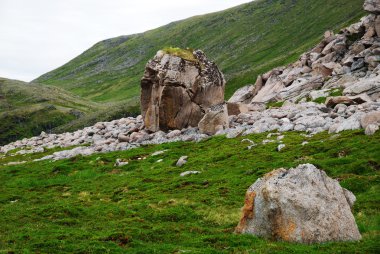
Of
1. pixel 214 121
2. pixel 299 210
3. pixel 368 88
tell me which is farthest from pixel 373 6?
pixel 299 210

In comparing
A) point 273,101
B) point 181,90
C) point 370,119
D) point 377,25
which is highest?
point 377,25

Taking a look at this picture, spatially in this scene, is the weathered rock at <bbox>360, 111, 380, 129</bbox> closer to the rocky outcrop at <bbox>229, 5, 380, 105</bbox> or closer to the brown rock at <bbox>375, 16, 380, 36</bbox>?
the rocky outcrop at <bbox>229, 5, 380, 105</bbox>

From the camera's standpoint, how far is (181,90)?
67.1m

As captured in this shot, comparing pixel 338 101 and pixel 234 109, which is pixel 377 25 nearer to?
pixel 234 109

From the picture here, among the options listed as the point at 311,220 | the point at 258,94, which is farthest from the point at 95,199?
the point at 258,94

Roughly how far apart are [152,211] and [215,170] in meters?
12.5

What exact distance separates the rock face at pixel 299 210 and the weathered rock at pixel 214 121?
129ft

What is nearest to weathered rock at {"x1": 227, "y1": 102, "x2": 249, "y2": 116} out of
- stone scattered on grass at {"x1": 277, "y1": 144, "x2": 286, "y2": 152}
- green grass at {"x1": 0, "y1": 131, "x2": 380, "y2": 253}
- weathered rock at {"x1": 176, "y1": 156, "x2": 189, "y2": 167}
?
green grass at {"x1": 0, "y1": 131, "x2": 380, "y2": 253}

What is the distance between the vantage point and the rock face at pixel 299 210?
20672mm

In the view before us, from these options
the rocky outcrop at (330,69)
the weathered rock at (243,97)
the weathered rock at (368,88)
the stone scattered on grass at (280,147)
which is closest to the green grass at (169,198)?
the stone scattered on grass at (280,147)

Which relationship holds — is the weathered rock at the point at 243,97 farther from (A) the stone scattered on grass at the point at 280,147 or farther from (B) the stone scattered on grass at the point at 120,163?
(A) the stone scattered on grass at the point at 280,147

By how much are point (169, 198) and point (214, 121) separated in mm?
29307

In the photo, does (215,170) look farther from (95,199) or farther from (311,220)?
(311,220)

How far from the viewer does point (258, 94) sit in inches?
Result: 3834
